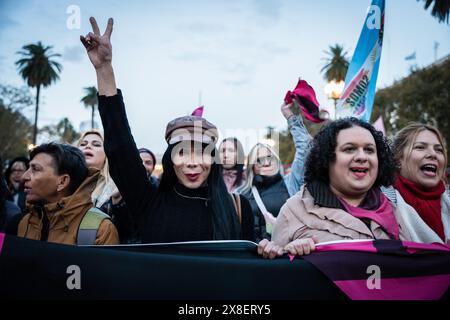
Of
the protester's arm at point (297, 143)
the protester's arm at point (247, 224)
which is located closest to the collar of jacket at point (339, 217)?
the protester's arm at point (247, 224)

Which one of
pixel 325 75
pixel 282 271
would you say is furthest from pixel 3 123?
pixel 325 75

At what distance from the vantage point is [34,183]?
98.3 inches

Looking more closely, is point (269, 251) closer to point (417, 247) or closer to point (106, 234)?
point (417, 247)

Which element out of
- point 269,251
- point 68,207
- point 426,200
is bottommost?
point 269,251

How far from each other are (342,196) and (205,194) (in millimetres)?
887

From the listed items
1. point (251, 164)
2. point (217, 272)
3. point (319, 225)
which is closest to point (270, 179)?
point (251, 164)

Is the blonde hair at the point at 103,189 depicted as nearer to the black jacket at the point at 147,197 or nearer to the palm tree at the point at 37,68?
the black jacket at the point at 147,197

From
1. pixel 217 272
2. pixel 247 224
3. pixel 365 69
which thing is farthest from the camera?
pixel 365 69

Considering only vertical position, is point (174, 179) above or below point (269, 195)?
below

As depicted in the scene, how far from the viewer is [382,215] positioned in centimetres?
216

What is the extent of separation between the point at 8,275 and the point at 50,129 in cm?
6258

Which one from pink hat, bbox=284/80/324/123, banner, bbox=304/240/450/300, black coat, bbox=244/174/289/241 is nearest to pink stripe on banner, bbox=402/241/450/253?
banner, bbox=304/240/450/300

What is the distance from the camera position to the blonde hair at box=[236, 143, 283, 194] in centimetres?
463
